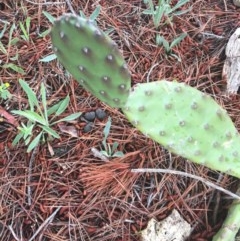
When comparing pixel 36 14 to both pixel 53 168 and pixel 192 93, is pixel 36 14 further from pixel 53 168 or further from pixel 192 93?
pixel 192 93

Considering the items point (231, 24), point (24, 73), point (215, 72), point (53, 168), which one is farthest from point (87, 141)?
point (231, 24)

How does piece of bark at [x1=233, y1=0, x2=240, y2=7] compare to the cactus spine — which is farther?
piece of bark at [x1=233, y1=0, x2=240, y2=7]

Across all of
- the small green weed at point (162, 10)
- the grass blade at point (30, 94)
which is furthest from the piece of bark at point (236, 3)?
the grass blade at point (30, 94)

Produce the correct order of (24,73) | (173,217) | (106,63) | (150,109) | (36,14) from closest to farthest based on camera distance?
(106,63) → (150,109) → (173,217) → (24,73) → (36,14)

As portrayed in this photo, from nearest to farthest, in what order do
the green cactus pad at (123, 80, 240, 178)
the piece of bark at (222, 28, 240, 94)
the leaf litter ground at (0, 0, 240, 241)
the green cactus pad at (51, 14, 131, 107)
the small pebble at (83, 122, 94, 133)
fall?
1. the green cactus pad at (51, 14, 131, 107)
2. the green cactus pad at (123, 80, 240, 178)
3. the leaf litter ground at (0, 0, 240, 241)
4. the small pebble at (83, 122, 94, 133)
5. the piece of bark at (222, 28, 240, 94)

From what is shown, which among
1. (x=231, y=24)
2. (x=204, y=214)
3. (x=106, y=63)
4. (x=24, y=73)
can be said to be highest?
(x=106, y=63)

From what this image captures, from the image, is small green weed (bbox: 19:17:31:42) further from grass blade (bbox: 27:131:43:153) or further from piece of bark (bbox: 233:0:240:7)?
piece of bark (bbox: 233:0:240:7)

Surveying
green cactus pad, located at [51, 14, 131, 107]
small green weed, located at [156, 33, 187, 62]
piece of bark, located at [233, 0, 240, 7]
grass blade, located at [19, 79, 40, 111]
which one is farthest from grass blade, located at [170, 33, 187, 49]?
green cactus pad, located at [51, 14, 131, 107]

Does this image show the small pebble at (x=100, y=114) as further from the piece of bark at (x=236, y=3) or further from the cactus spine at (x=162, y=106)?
the piece of bark at (x=236, y=3)

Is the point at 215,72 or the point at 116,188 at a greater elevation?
the point at 215,72
